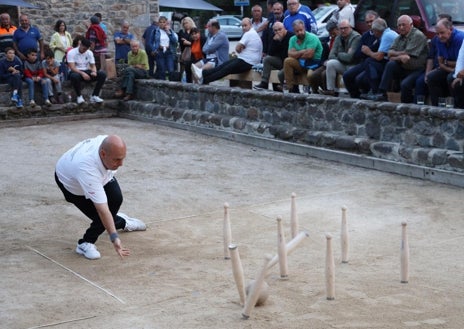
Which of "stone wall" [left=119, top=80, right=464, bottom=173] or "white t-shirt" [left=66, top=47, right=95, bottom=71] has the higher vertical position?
"white t-shirt" [left=66, top=47, right=95, bottom=71]

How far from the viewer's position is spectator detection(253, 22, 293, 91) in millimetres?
14367

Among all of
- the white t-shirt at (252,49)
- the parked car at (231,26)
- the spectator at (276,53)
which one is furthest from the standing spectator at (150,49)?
the parked car at (231,26)

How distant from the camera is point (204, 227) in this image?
29.6 feet

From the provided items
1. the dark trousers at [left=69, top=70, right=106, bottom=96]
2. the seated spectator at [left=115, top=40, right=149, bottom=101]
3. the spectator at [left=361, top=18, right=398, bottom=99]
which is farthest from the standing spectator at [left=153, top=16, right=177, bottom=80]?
the spectator at [left=361, top=18, right=398, bottom=99]

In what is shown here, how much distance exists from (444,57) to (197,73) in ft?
21.3

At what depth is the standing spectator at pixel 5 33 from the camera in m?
18.1

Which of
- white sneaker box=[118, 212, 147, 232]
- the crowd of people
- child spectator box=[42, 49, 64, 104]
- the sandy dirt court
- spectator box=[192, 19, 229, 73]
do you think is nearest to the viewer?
the sandy dirt court

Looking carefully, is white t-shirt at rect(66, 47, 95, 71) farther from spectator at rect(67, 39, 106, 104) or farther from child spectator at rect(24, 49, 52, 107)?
child spectator at rect(24, 49, 52, 107)

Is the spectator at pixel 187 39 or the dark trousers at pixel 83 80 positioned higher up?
the spectator at pixel 187 39

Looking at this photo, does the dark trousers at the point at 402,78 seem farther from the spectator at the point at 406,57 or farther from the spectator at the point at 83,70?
the spectator at the point at 83,70

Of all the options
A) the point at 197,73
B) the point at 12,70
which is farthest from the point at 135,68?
the point at 12,70

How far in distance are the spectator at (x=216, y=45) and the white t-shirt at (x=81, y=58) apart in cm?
277

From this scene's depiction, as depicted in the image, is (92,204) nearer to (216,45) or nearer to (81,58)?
(216,45)

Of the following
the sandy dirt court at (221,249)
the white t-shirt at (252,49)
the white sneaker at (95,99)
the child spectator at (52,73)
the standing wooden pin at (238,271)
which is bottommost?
the sandy dirt court at (221,249)
